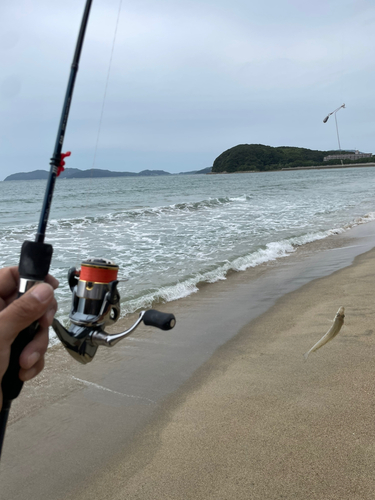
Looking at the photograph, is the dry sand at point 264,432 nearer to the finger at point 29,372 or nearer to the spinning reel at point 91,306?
the spinning reel at point 91,306

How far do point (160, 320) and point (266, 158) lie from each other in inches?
3958

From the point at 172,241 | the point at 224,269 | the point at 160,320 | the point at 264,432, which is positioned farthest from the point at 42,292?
the point at 172,241

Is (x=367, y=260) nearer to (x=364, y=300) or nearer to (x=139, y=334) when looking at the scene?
(x=364, y=300)

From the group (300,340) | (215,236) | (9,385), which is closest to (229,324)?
(300,340)

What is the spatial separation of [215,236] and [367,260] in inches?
168

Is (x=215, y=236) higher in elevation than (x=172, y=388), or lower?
higher

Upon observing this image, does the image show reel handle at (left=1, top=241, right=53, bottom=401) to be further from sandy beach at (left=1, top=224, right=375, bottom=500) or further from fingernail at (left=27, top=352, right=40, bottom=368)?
sandy beach at (left=1, top=224, right=375, bottom=500)

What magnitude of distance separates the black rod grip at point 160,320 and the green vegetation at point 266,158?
9798 centimetres

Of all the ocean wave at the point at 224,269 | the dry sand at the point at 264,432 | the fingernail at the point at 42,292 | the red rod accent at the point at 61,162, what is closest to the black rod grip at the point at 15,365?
the fingernail at the point at 42,292

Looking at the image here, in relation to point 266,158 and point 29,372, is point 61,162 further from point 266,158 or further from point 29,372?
point 266,158

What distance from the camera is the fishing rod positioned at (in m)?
1.06

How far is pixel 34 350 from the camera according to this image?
1.04m

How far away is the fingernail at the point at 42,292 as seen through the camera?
3.18 feet

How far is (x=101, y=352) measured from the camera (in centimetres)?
368
